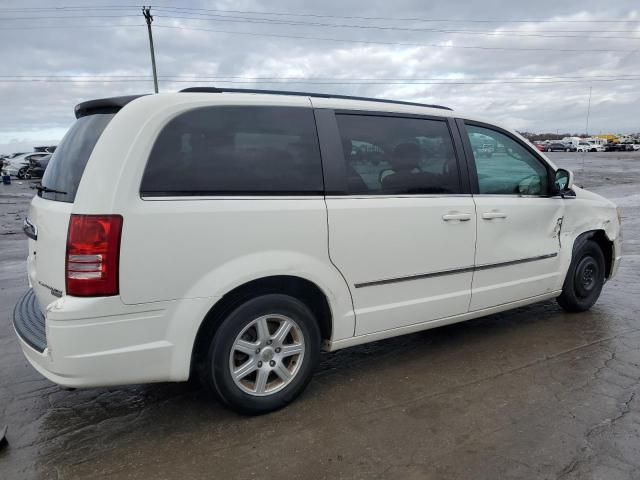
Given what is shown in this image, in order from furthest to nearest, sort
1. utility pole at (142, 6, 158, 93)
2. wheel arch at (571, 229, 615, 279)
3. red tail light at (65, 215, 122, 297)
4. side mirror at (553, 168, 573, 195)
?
utility pole at (142, 6, 158, 93) < wheel arch at (571, 229, 615, 279) < side mirror at (553, 168, 573, 195) < red tail light at (65, 215, 122, 297)

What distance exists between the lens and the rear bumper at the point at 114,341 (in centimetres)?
262

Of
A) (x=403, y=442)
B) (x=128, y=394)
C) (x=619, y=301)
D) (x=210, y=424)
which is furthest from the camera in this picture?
(x=619, y=301)

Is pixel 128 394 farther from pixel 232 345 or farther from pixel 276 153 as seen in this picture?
pixel 276 153

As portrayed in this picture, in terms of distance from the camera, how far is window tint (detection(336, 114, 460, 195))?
345 centimetres

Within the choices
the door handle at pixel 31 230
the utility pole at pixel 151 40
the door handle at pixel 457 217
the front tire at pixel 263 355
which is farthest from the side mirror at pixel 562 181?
the utility pole at pixel 151 40

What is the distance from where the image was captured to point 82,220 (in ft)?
Answer: 8.63

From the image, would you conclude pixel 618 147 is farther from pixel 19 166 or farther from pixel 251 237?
pixel 251 237

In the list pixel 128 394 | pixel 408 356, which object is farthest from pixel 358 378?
pixel 128 394

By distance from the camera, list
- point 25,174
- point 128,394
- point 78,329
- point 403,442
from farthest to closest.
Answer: point 25,174 < point 128,394 < point 403,442 < point 78,329

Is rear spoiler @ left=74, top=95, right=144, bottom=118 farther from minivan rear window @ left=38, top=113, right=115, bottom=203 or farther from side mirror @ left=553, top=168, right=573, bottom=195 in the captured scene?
side mirror @ left=553, top=168, right=573, bottom=195

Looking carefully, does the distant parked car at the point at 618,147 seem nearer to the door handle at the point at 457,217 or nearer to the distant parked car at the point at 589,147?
the distant parked car at the point at 589,147

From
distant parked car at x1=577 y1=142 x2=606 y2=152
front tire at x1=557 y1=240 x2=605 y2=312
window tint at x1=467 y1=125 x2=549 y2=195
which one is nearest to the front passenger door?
window tint at x1=467 y1=125 x2=549 y2=195

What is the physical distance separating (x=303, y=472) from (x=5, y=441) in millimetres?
1691

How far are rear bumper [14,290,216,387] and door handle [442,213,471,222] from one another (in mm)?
1833
